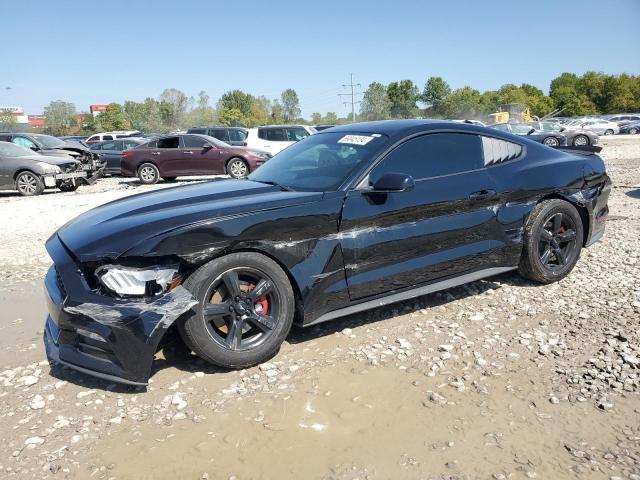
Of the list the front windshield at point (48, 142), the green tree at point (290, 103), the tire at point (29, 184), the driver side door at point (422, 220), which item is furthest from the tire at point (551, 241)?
the green tree at point (290, 103)

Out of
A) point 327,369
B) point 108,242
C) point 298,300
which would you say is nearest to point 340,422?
point 327,369

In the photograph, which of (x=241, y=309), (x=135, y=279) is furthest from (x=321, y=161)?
(x=135, y=279)

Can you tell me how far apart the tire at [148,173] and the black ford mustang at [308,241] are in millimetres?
12088

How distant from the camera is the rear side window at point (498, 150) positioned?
4385mm

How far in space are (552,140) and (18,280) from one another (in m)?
23.3

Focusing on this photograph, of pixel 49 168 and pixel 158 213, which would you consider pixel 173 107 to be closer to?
pixel 49 168

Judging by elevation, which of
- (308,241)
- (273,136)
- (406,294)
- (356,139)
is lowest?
(406,294)

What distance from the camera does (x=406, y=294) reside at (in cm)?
385

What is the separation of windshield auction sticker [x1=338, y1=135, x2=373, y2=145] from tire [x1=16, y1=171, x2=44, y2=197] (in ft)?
38.3

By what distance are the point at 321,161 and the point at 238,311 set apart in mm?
1522

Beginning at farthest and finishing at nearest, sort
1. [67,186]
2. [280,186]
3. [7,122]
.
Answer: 1. [7,122]
2. [67,186]
3. [280,186]

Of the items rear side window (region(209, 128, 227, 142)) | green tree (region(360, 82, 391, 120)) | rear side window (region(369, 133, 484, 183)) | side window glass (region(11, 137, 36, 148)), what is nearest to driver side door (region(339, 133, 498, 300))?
rear side window (region(369, 133, 484, 183))

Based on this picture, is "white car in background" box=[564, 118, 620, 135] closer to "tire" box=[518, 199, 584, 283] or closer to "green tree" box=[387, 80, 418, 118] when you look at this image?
"tire" box=[518, 199, 584, 283]

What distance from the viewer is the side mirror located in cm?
354
